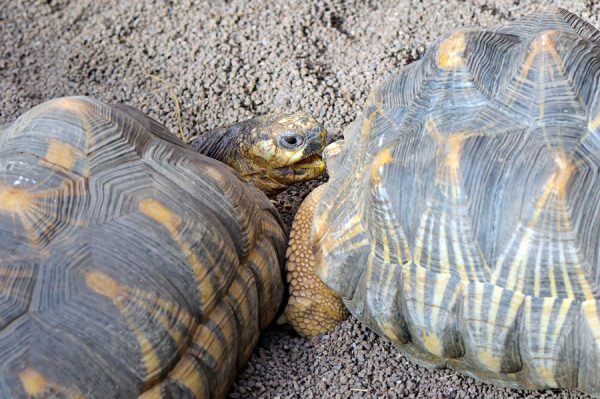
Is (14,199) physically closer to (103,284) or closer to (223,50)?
(103,284)

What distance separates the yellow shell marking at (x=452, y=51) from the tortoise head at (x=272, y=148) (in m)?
0.73

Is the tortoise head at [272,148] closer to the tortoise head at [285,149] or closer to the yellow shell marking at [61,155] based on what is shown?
the tortoise head at [285,149]

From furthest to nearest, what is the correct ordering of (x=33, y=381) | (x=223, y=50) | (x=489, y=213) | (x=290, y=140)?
1. (x=223, y=50)
2. (x=290, y=140)
3. (x=489, y=213)
4. (x=33, y=381)

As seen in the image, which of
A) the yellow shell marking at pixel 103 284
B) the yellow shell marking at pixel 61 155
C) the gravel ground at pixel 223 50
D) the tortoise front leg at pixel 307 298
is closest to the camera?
the yellow shell marking at pixel 103 284

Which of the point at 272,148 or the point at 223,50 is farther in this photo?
the point at 223,50

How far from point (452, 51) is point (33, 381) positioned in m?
1.52

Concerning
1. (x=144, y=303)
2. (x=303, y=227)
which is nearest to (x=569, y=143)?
(x=303, y=227)

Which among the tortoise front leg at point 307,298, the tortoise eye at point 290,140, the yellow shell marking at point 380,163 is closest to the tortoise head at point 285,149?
the tortoise eye at point 290,140

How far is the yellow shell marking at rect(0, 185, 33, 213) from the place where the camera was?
207 cm

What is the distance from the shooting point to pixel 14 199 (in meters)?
2.08

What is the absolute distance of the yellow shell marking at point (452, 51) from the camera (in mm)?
2338

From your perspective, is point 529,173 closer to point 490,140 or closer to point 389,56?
point 490,140

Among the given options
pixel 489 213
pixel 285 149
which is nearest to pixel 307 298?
pixel 285 149

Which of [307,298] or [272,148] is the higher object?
[272,148]
